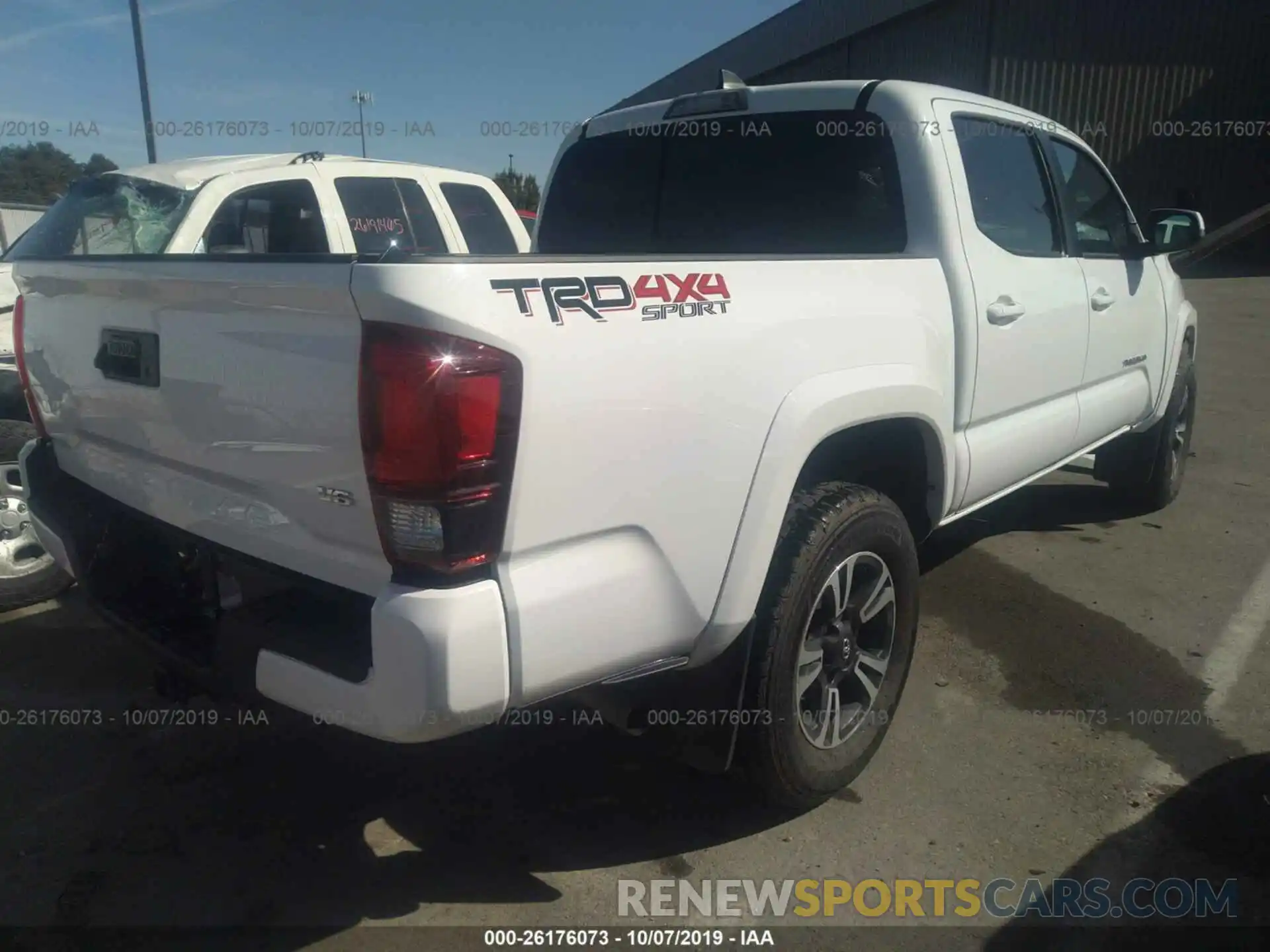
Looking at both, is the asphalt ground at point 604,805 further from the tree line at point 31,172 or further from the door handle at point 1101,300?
the tree line at point 31,172

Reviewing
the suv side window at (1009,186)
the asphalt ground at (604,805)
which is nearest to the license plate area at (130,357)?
the asphalt ground at (604,805)

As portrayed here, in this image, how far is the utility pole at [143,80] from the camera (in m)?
11.3

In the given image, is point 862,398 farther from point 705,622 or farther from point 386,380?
point 386,380

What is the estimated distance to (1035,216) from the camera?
3.85m

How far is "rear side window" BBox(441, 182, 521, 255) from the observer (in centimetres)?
733

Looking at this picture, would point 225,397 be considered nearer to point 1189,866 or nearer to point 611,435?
point 611,435

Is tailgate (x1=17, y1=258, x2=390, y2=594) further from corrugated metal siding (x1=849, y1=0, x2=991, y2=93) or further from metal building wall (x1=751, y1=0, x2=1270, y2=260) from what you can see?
metal building wall (x1=751, y1=0, x2=1270, y2=260)

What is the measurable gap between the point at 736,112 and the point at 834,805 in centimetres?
243

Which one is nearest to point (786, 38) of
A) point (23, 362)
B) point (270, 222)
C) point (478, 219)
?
point (478, 219)

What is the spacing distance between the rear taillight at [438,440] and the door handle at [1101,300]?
3136 mm

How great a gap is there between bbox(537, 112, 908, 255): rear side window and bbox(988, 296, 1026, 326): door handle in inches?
15.8

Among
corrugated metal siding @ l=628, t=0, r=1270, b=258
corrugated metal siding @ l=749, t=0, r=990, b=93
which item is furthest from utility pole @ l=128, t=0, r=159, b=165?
corrugated metal siding @ l=628, t=0, r=1270, b=258

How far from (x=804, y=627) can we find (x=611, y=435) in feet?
3.06

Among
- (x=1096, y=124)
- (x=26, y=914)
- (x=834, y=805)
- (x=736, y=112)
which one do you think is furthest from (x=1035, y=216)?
(x=1096, y=124)
